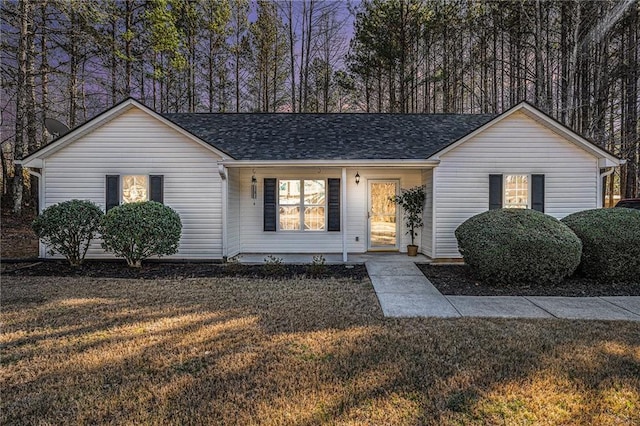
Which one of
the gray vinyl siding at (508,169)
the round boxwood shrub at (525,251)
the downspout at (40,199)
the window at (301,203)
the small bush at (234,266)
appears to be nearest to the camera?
the round boxwood shrub at (525,251)

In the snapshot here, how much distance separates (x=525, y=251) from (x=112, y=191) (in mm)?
9453

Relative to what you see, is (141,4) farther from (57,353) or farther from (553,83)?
(553,83)

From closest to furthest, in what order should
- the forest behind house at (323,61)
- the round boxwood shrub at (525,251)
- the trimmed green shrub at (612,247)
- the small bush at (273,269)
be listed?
the round boxwood shrub at (525,251), the trimmed green shrub at (612,247), the small bush at (273,269), the forest behind house at (323,61)

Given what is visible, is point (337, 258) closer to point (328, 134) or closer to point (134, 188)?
point (328, 134)

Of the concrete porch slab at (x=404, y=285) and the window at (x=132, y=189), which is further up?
the window at (x=132, y=189)

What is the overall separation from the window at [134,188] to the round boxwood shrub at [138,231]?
1103 mm

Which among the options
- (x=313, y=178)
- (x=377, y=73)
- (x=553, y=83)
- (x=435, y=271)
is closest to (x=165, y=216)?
(x=313, y=178)

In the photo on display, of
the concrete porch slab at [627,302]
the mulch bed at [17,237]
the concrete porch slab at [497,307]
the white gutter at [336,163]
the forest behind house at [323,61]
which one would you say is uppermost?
the forest behind house at [323,61]

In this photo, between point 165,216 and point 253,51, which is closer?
point 165,216

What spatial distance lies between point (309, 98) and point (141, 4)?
8.99 metres

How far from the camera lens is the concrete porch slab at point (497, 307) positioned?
473cm

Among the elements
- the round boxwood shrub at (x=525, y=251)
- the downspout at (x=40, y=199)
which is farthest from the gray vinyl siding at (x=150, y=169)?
the round boxwood shrub at (x=525, y=251)

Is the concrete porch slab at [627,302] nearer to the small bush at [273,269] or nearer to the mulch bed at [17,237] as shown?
the small bush at [273,269]

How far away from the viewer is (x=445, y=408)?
8.21 feet
